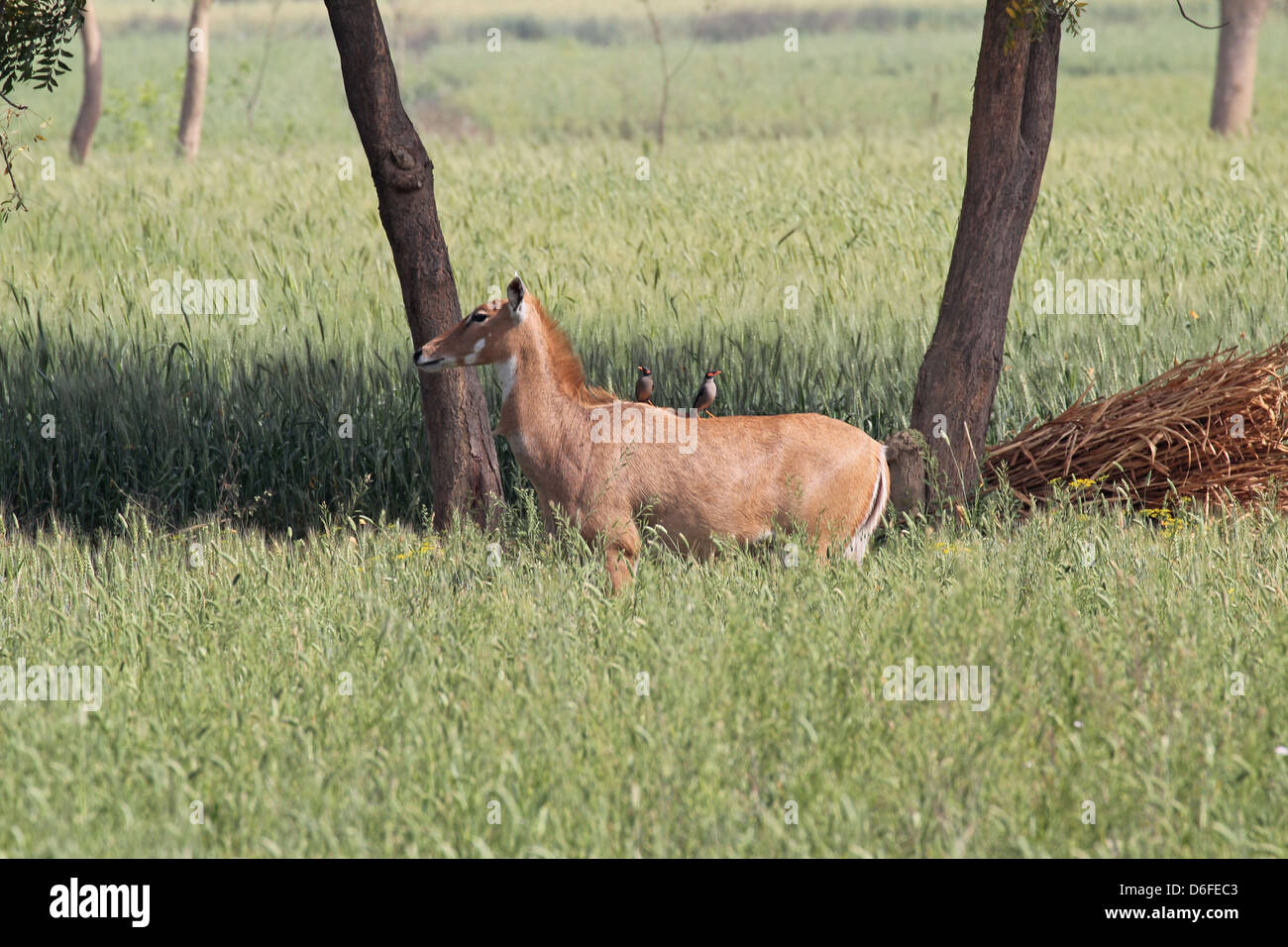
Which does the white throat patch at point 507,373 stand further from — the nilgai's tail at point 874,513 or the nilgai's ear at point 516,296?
the nilgai's tail at point 874,513

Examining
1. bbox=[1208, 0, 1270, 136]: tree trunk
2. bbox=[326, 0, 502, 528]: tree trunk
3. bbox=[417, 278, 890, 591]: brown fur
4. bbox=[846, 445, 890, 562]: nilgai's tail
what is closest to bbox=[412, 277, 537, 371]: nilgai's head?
bbox=[417, 278, 890, 591]: brown fur

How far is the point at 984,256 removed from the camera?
7523mm

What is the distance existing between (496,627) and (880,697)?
1627 millimetres

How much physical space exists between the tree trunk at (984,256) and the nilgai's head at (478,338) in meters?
2.59

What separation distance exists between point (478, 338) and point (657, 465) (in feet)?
3.35

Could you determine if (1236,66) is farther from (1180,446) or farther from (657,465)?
(657,465)

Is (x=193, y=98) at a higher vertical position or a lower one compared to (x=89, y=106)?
higher

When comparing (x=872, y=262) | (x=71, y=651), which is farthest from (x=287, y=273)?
(x=71, y=651)

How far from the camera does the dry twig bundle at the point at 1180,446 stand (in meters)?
7.57

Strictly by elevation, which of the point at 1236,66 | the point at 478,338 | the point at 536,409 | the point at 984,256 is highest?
the point at 1236,66

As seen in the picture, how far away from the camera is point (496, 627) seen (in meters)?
5.46

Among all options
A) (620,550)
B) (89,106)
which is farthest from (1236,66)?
(620,550)

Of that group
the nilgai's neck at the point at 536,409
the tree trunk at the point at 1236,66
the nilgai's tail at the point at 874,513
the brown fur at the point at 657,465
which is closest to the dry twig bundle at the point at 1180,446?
the nilgai's tail at the point at 874,513

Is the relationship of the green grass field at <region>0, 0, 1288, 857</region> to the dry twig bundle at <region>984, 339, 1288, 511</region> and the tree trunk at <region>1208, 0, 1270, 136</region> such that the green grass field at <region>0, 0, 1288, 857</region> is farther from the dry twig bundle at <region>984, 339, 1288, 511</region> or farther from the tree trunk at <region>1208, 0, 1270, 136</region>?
the tree trunk at <region>1208, 0, 1270, 136</region>
